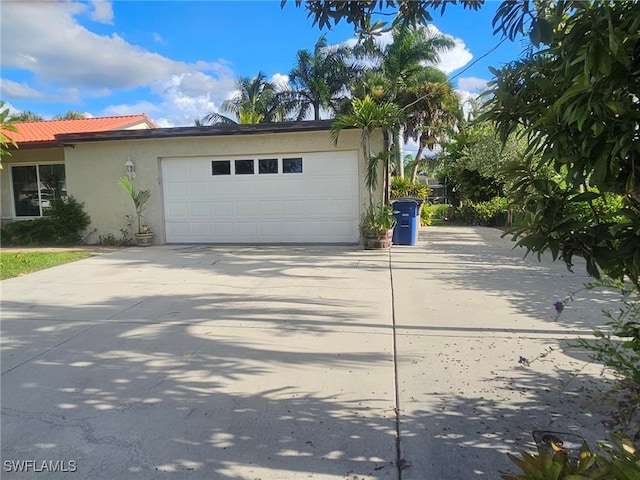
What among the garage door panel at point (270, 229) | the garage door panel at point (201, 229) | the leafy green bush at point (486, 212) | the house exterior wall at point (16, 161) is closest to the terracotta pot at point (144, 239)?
the garage door panel at point (201, 229)

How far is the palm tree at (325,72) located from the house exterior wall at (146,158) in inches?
735

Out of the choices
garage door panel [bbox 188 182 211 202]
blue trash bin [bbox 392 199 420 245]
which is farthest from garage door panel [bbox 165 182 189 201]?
blue trash bin [bbox 392 199 420 245]

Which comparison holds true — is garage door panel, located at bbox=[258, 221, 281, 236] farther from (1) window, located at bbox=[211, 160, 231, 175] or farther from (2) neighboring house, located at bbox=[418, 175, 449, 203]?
(2) neighboring house, located at bbox=[418, 175, 449, 203]

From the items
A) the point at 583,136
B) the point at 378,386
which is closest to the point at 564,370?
the point at 378,386

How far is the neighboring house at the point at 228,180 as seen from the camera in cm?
1084

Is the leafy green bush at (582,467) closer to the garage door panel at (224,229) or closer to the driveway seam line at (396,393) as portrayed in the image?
the driveway seam line at (396,393)

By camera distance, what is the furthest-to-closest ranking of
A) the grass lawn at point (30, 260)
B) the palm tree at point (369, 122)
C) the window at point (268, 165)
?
the window at point (268, 165) < the palm tree at point (369, 122) < the grass lawn at point (30, 260)

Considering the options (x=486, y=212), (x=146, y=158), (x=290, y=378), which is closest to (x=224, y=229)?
(x=146, y=158)

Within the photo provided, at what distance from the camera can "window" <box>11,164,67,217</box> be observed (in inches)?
541

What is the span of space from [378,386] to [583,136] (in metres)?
2.37

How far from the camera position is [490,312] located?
16.9 feet

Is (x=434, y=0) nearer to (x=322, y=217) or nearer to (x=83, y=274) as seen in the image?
(x=83, y=274)

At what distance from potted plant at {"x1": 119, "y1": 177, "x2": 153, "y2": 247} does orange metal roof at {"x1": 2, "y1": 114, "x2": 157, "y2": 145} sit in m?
3.94

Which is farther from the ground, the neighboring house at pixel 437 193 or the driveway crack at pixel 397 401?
the neighboring house at pixel 437 193
